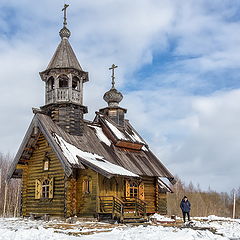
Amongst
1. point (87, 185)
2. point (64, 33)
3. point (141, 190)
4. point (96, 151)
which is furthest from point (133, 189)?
point (64, 33)

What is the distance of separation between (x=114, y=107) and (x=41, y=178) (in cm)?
1105

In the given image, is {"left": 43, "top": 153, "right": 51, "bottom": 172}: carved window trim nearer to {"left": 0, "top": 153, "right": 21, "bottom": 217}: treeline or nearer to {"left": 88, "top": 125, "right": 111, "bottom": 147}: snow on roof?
{"left": 88, "top": 125, "right": 111, "bottom": 147}: snow on roof

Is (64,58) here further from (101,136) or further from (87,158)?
(87,158)

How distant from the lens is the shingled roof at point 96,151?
22.1 meters

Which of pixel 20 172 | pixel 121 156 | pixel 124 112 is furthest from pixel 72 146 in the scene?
pixel 124 112

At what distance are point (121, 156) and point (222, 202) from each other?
71032mm

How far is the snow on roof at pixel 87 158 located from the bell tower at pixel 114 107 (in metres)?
9.01

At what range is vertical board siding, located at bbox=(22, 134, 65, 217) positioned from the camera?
2312 centimetres

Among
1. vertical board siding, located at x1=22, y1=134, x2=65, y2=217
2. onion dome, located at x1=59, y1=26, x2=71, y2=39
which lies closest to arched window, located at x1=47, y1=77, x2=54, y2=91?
vertical board siding, located at x1=22, y1=134, x2=65, y2=217

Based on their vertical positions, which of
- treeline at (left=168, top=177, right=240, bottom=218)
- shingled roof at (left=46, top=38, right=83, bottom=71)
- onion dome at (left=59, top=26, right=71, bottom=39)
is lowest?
treeline at (left=168, top=177, right=240, bottom=218)

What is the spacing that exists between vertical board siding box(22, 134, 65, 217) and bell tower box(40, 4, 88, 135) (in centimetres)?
198

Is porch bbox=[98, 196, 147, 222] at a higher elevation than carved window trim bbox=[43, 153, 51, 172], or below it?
below

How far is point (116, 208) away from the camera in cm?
2167

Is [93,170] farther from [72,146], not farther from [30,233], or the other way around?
[30,233]
